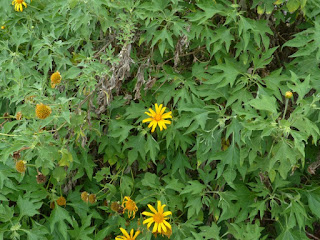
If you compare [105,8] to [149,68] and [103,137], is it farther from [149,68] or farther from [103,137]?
[103,137]

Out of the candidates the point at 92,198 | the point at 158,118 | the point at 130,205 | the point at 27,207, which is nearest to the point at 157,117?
the point at 158,118

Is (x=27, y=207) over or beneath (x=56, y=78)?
beneath

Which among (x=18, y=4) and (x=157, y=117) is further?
(x=18, y=4)

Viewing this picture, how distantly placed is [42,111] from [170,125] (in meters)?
0.66

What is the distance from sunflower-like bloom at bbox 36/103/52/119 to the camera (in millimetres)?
2072

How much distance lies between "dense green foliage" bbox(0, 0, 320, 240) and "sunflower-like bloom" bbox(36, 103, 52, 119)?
4 centimetres

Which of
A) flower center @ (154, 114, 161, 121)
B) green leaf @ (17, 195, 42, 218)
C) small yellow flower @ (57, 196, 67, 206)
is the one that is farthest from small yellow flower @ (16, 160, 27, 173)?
flower center @ (154, 114, 161, 121)

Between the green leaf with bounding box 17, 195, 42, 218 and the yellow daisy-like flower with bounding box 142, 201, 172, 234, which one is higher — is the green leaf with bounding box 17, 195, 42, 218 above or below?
above

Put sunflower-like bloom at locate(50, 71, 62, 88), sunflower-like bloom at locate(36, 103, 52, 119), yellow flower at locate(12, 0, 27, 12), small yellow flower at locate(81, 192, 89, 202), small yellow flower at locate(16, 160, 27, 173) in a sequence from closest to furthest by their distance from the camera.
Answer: sunflower-like bloom at locate(36, 103, 52, 119) < small yellow flower at locate(16, 160, 27, 173) < sunflower-like bloom at locate(50, 71, 62, 88) < small yellow flower at locate(81, 192, 89, 202) < yellow flower at locate(12, 0, 27, 12)

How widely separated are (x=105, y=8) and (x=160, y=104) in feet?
1.88

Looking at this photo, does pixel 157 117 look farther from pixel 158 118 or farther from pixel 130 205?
pixel 130 205

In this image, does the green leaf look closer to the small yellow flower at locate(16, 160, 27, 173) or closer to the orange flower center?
the small yellow flower at locate(16, 160, 27, 173)

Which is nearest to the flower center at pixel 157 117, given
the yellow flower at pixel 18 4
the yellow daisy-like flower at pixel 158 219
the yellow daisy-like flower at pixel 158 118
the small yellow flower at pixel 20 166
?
the yellow daisy-like flower at pixel 158 118

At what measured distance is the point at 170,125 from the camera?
2346 millimetres
